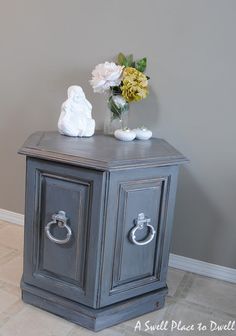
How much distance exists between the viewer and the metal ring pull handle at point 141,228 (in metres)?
1.53

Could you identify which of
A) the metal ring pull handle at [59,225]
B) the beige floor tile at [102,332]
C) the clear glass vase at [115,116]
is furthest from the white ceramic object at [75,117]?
the beige floor tile at [102,332]

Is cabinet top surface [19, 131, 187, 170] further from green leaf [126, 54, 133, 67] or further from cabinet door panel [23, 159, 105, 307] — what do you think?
green leaf [126, 54, 133, 67]

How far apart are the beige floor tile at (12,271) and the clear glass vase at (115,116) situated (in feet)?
2.85

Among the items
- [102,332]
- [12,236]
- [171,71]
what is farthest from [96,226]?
[12,236]

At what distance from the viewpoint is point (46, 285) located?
5.32ft

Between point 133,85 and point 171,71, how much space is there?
11.3 inches

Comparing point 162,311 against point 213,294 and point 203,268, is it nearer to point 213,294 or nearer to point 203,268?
point 213,294

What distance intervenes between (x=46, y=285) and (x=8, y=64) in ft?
4.57

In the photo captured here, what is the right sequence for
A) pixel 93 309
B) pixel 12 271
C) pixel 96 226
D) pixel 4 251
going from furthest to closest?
pixel 4 251 → pixel 12 271 → pixel 93 309 → pixel 96 226

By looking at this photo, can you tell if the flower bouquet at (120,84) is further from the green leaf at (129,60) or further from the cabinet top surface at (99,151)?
the cabinet top surface at (99,151)

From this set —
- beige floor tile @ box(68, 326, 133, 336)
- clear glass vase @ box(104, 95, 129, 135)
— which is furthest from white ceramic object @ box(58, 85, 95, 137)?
beige floor tile @ box(68, 326, 133, 336)

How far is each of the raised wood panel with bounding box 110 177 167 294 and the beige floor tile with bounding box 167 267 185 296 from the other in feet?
0.80

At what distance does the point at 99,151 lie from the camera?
4.95 ft

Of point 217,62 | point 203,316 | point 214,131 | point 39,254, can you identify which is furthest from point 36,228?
point 217,62
